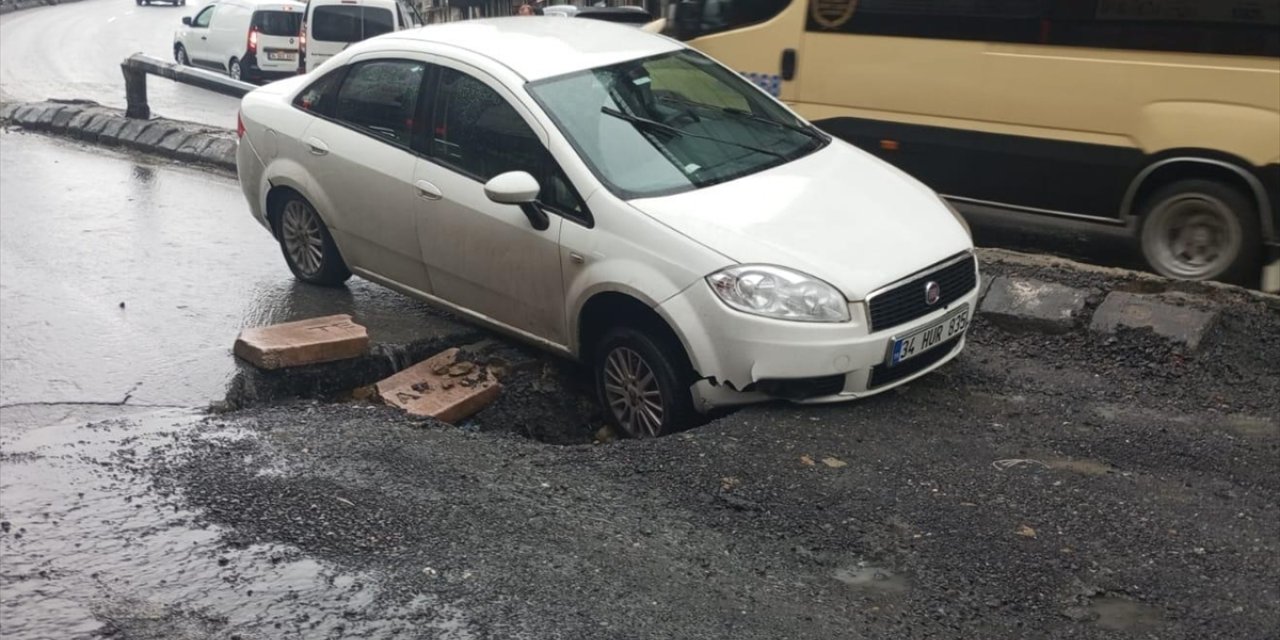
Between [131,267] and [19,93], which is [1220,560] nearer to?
[131,267]

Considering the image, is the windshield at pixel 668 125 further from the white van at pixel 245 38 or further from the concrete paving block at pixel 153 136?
the white van at pixel 245 38

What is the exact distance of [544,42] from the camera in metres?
6.82

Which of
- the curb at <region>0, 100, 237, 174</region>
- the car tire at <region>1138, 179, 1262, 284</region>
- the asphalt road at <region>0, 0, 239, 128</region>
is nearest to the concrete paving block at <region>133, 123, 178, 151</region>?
the curb at <region>0, 100, 237, 174</region>

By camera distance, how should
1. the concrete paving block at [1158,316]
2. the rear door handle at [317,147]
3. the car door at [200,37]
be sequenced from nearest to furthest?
the concrete paving block at [1158,316] → the rear door handle at [317,147] → the car door at [200,37]

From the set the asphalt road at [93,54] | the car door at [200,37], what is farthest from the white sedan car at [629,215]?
the car door at [200,37]

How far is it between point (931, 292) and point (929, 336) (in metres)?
0.21

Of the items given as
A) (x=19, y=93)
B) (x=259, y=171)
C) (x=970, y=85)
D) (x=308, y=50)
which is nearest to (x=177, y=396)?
(x=259, y=171)

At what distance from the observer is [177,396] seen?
629cm

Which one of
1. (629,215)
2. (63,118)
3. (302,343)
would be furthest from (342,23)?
(629,215)

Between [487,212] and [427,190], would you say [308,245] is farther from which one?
[487,212]

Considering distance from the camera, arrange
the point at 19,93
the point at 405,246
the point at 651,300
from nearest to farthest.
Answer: the point at 651,300
the point at 405,246
the point at 19,93

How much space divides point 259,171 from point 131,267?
1492 millimetres

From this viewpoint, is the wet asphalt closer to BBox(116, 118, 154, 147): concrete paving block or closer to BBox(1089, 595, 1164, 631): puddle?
BBox(1089, 595, 1164, 631): puddle

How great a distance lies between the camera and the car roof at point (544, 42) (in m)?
6.53
